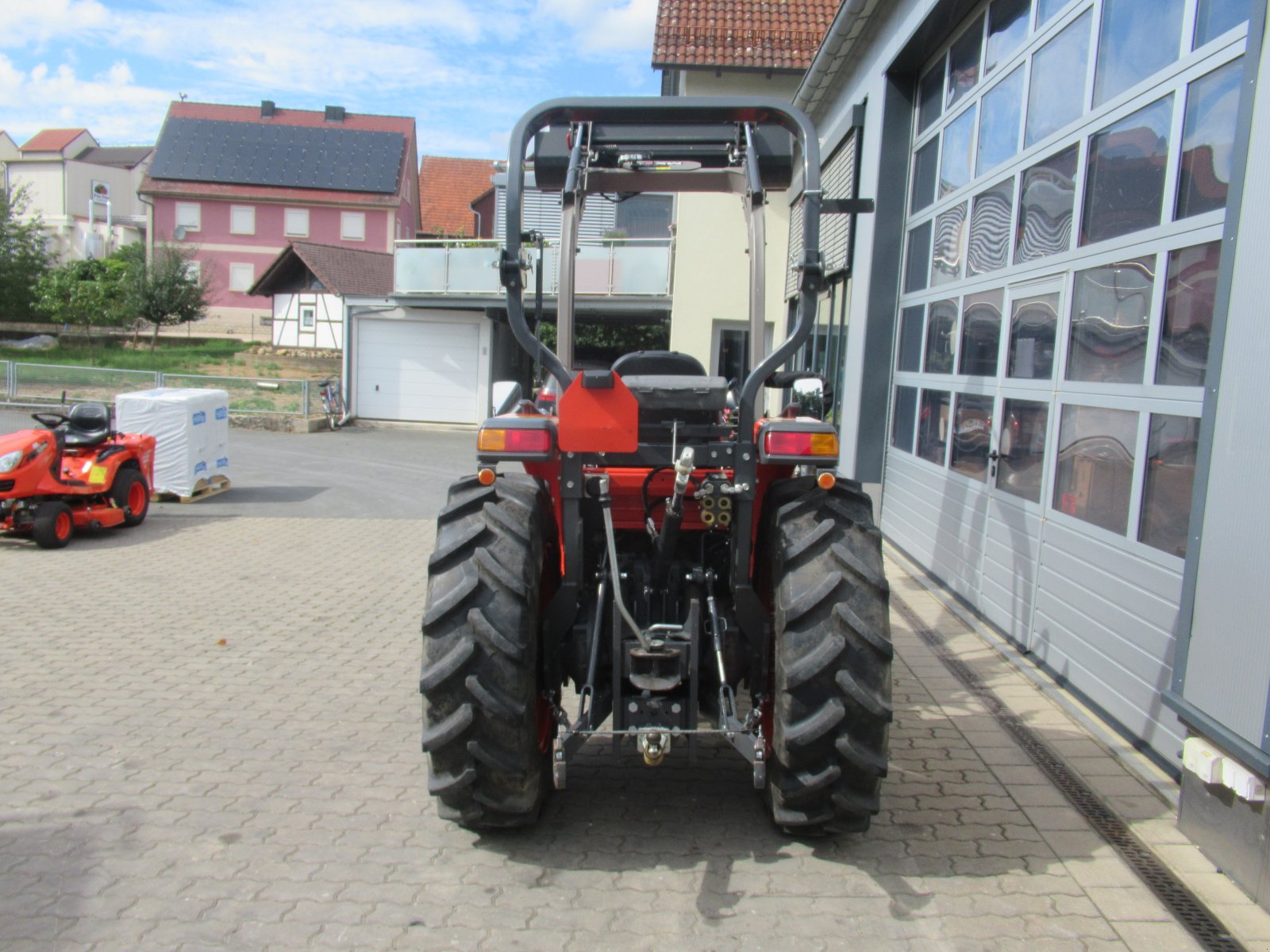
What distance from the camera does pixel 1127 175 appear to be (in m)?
4.79

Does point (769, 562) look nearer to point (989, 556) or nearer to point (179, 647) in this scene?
point (989, 556)

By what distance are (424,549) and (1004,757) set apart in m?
6.31

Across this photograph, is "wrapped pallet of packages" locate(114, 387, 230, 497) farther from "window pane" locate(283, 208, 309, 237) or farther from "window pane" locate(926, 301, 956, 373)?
"window pane" locate(283, 208, 309, 237)

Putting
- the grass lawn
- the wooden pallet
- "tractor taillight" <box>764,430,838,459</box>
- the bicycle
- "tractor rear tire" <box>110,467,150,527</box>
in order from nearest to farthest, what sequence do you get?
"tractor taillight" <box>764,430,838,459</box>, "tractor rear tire" <box>110,467,150,527</box>, the wooden pallet, the bicycle, the grass lawn

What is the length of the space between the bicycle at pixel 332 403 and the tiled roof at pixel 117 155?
52.8m

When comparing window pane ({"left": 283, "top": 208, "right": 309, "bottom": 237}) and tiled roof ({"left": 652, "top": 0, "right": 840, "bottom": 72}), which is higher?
window pane ({"left": 283, "top": 208, "right": 309, "bottom": 237})

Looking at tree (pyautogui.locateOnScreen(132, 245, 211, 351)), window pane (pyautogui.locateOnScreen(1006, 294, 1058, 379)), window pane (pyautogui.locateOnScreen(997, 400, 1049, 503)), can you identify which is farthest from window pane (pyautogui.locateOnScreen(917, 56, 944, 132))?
tree (pyautogui.locateOnScreen(132, 245, 211, 351))

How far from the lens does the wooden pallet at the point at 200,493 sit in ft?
38.7

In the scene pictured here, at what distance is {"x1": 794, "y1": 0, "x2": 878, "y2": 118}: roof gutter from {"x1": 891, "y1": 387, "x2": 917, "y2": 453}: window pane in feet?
10.0

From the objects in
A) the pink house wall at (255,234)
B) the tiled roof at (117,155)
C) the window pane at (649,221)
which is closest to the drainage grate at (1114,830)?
the window pane at (649,221)

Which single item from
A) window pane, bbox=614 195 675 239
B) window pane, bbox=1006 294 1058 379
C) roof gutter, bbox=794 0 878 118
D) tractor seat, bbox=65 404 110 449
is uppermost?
roof gutter, bbox=794 0 878 118

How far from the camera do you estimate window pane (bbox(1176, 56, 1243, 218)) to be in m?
3.92

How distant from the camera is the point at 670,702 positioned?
337 cm

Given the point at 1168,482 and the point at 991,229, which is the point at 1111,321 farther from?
the point at 991,229
